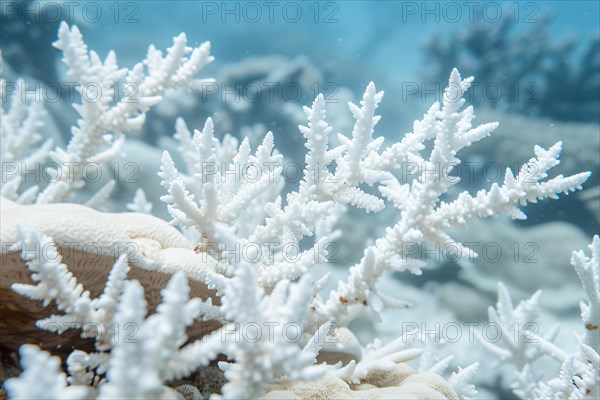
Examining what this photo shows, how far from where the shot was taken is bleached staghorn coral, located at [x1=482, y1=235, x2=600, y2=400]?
2.20 m

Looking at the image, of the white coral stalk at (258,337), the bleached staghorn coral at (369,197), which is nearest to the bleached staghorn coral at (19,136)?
the bleached staghorn coral at (369,197)

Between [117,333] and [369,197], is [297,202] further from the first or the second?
[117,333]

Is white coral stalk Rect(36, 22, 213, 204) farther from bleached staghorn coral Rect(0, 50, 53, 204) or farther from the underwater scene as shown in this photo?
bleached staghorn coral Rect(0, 50, 53, 204)

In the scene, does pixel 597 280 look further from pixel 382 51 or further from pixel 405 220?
pixel 382 51

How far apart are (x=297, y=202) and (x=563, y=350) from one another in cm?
210

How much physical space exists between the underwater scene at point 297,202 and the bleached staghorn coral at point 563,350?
0.05 feet

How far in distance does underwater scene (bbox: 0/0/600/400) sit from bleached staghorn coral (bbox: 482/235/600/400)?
14mm

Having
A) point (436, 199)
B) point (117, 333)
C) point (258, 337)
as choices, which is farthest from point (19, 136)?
point (258, 337)

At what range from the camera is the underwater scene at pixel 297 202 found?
5.15 feet

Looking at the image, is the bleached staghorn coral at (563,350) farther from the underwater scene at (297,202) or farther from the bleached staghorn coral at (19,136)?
the bleached staghorn coral at (19,136)

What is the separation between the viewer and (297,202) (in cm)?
211

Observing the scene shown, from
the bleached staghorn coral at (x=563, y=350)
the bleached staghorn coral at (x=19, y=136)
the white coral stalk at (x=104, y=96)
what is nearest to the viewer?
the bleached staghorn coral at (x=563, y=350)

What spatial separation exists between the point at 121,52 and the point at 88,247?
13.8 ft

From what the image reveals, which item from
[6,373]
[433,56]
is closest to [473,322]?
[433,56]
